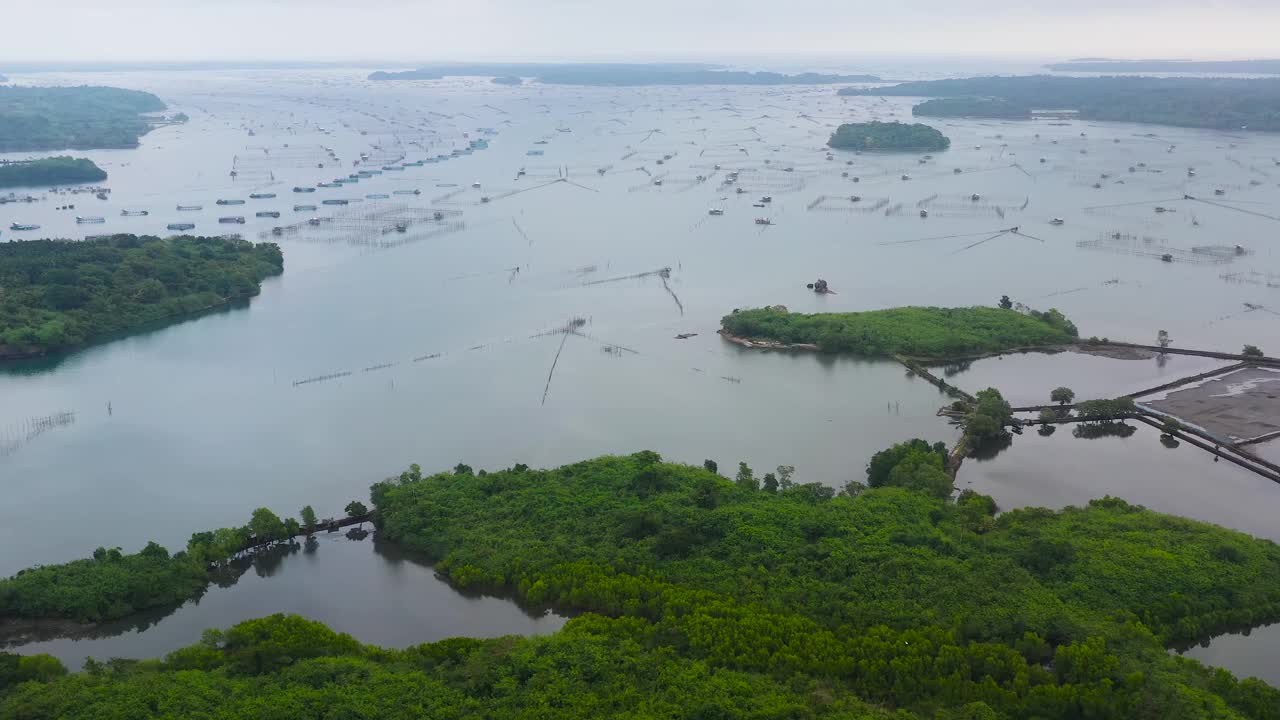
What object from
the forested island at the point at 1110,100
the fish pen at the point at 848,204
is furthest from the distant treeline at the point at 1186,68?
the fish pen at the point at 848,204

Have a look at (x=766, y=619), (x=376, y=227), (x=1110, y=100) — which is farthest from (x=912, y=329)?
(x=1110, y=100)

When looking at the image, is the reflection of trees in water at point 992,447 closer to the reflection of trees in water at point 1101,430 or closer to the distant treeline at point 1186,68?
the reflection of trees in water at point 1101,430

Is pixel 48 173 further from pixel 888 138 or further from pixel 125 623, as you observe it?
pixel 888 138

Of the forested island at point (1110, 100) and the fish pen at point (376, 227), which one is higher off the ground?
the forested island at point (1110, 100)

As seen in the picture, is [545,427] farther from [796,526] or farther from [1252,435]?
[1252,435]

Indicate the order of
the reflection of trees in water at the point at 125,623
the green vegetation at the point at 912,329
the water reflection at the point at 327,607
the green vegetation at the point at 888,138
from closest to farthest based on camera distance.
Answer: the reflection of trees in water at the point at 125,623 → the water reflection at the point at 327,607 → the green vegetation at the point at 912,329 → the green vegetation at the point at 888,138

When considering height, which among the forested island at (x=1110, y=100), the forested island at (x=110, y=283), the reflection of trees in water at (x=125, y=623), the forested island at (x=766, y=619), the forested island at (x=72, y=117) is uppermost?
the forested island at (x=1110, y=100)

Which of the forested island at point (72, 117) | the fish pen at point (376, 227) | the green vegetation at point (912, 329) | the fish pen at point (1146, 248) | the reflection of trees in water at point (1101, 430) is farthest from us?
the forested island at point (72, 117)

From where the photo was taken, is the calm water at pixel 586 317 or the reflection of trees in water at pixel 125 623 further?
the calm water at pixel 586 317
